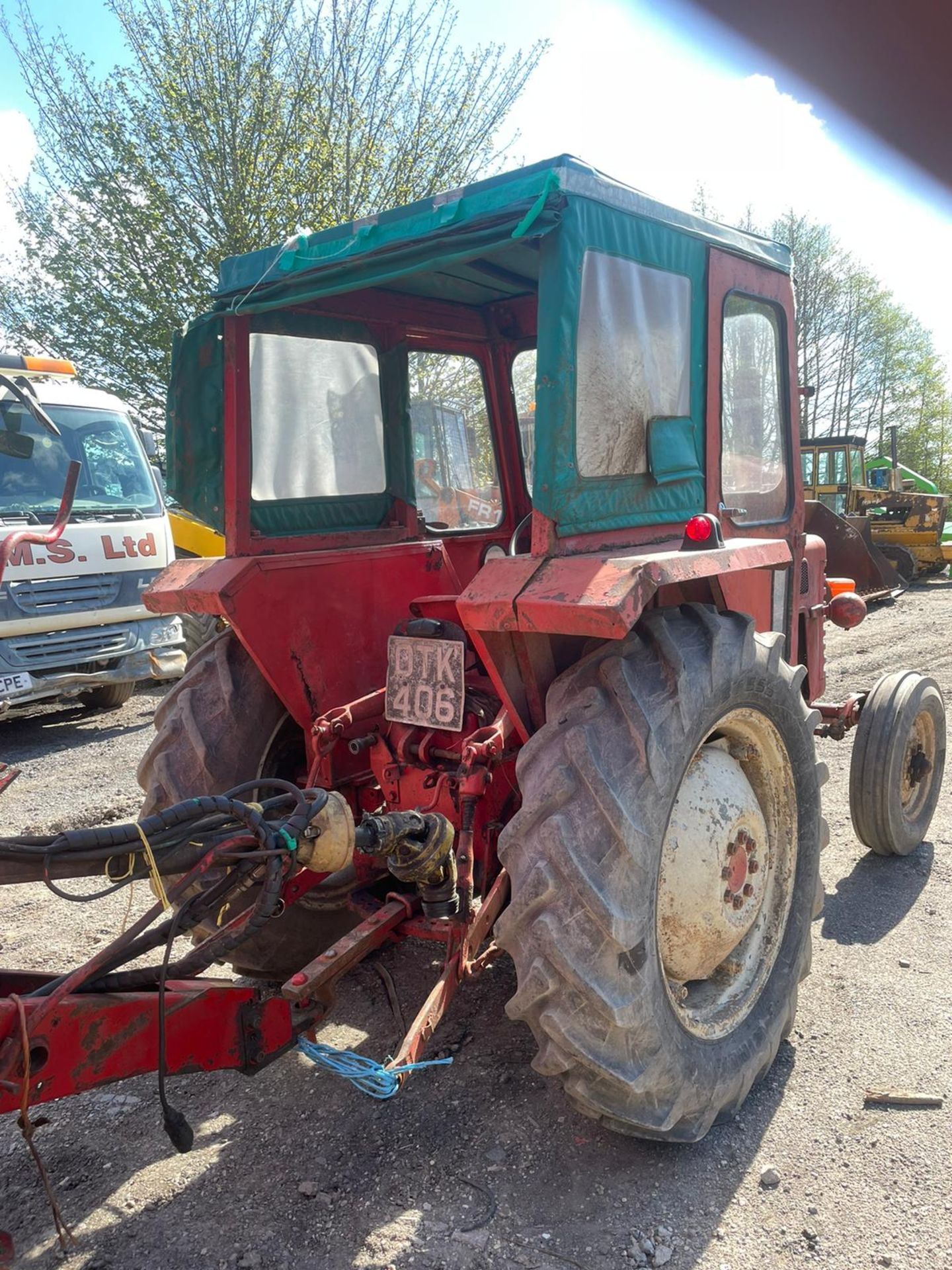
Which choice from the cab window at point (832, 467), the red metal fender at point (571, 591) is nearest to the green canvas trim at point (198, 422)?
the red metal fender at point (571, 591)

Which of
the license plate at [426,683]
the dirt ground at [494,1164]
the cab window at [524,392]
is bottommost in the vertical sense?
the dirt ground at [494,1164]

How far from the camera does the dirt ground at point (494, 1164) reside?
212 cm

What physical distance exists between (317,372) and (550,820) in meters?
1.94

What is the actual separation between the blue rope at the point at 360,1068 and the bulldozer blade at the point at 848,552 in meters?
12.2

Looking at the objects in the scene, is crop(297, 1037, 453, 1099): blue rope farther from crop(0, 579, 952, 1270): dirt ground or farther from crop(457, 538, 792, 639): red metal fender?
crop(457, 538, 792, 639): red metal fender

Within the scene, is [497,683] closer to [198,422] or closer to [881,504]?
[198,422]

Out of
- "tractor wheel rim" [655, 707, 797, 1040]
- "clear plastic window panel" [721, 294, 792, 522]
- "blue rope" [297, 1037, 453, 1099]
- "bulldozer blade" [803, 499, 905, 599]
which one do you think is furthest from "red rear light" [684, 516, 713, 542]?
"bulldozer blade" [803, 499, 905, 599]

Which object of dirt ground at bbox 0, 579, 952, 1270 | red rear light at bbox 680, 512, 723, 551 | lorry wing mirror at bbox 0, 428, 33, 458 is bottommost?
dirt ground at bbox 0, 579, 952, 1270

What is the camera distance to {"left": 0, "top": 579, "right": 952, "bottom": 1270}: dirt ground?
2.12 m

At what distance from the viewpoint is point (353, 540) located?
3.47 m

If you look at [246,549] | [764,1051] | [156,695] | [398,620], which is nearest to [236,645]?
[246,549]

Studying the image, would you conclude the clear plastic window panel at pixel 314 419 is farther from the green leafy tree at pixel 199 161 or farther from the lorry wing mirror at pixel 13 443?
the green leafy tree at pixel 199 161

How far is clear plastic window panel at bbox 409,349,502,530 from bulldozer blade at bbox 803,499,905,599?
33.1ft

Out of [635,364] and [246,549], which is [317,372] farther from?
[635,364]
